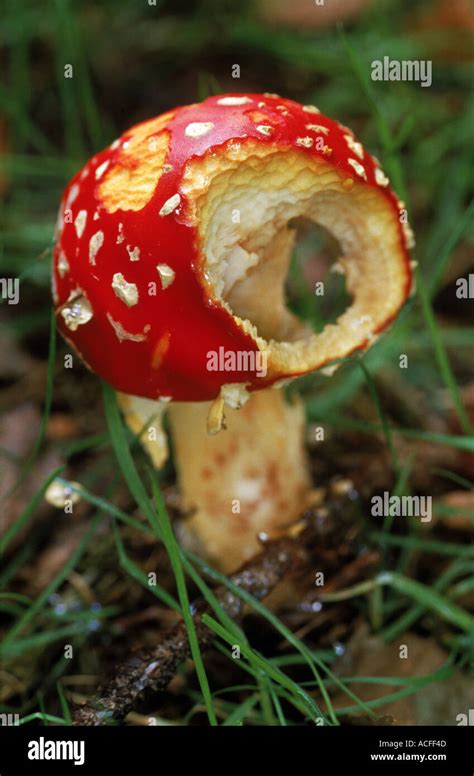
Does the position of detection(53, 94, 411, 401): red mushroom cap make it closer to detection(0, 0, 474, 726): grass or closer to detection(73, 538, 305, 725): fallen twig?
detection(0, 0, 474, 726): grass

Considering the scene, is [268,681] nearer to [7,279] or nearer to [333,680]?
[333,680]
